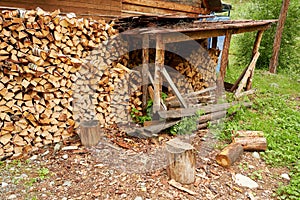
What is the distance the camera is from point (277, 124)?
18.6 ft

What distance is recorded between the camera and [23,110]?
3.95 metres

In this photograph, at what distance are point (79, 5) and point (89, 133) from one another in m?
3.15

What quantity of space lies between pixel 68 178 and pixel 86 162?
0.44 m

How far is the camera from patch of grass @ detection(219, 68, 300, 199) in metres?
4.15

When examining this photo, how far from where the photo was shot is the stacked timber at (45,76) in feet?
12.3

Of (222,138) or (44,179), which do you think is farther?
(222,138)

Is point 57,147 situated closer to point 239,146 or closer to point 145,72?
point 145,72

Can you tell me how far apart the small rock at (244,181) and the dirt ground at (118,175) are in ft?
0.21

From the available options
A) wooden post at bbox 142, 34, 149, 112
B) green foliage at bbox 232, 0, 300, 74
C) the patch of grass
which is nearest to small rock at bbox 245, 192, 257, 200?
the patch of grass

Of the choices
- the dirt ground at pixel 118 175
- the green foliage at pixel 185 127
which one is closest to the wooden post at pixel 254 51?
the green foliage at pixel 185 127

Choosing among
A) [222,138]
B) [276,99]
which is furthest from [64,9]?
[276,99]

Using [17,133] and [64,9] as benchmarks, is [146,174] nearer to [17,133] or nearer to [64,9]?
[17,133]

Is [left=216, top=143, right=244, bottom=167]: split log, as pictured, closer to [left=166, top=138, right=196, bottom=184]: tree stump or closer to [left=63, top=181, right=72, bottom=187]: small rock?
[left=166, top=138, right=196, bottom=184]: tree stump

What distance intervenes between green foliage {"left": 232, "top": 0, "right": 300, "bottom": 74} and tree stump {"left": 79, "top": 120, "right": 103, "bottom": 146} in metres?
10.6
